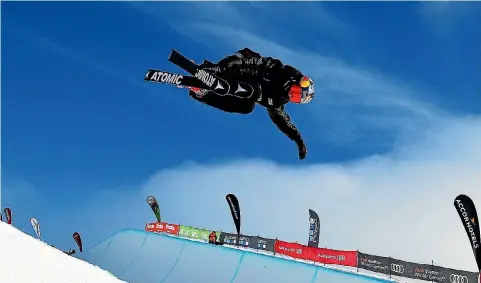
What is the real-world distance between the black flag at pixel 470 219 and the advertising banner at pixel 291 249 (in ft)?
27.3

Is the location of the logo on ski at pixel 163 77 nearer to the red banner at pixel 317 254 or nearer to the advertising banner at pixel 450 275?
the red banner at pixel 317 254

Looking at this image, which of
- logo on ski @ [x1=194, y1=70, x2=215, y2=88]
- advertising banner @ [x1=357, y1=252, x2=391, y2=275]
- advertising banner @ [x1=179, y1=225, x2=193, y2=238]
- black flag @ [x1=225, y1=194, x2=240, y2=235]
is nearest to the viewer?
logo on ski @ [x1=194, y1=70, x2=215, y2=88]

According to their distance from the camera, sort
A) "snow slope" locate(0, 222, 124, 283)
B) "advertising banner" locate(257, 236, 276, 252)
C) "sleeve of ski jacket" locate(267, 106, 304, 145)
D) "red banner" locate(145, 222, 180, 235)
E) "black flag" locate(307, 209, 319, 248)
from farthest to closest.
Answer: "red banner" locate(145, 222, 180, 235) < "black flag" locate(307, 209, 319, 248) < "advertising banner" locate(257, 236, 276, 252) < "sleeve of ski jacket" locate(267, 106, 304, 145) < "snow slope" locate(0, 222, 124, 283)

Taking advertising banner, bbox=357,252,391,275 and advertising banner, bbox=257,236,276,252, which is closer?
advertising banner, bbox=357,252,391,275

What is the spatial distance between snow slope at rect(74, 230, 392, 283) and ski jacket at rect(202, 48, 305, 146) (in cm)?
701

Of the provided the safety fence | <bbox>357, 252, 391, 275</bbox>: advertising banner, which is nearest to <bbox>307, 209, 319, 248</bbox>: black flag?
the safety fence

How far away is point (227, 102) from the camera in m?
21.6

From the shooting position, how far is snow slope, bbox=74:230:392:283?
2295 centimetres

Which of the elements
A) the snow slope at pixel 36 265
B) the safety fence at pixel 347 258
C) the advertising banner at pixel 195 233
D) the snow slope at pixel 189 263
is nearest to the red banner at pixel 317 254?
the safety fence at pixel 347 258

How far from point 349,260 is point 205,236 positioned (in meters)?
12.8

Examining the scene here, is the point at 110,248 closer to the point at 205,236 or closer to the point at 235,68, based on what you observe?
the point at 205,236

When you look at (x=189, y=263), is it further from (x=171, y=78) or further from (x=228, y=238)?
(x=171, y=78)

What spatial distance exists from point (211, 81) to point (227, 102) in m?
3.06

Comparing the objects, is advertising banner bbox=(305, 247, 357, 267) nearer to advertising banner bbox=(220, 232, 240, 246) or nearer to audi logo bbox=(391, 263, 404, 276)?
audi logo bbox=(391, 263, 404, 276)
